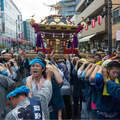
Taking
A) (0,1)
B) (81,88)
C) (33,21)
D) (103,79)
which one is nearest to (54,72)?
(103,79)

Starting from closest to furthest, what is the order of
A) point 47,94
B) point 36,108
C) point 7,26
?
point 36,108, point 47,94, point 7,26

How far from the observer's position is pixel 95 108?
3.00 m

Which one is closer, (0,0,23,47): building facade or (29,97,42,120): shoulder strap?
(29,97,42,120): shoulder strap

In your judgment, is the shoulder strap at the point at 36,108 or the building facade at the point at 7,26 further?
the building facade at the point at 7,26

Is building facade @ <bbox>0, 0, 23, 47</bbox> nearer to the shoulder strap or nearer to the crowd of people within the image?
the crowd of people

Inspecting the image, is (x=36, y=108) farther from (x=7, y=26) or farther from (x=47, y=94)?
(x=7, y=26)

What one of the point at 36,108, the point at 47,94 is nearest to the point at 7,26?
the point at 47,94

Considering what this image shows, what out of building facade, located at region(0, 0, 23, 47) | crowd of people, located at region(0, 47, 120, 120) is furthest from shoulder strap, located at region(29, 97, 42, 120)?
building facade, located at region(0, 0, 23, 47)

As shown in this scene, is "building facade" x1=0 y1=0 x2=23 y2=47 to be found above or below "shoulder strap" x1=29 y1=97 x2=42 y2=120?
above

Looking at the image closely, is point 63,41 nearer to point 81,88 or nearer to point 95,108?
A: point 81,88

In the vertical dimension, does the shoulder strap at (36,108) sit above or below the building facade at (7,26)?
below

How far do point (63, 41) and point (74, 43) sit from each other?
2.86ft

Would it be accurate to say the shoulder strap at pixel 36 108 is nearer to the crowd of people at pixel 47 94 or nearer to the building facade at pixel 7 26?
the crowd of people at pixel 47 94

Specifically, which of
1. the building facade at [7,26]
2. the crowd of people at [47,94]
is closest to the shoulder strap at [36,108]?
the crowd of people at [47,94]
